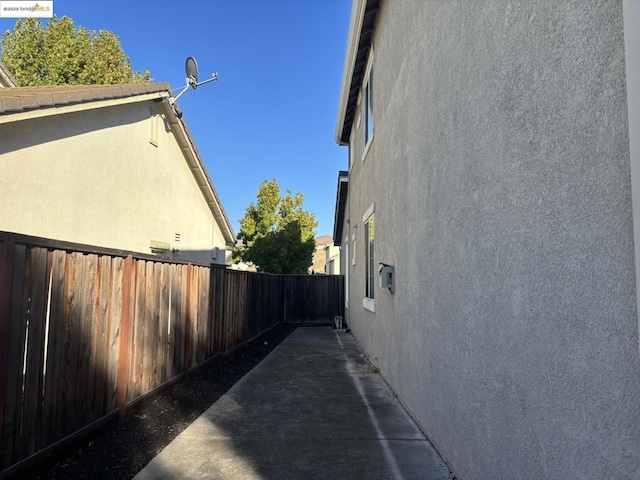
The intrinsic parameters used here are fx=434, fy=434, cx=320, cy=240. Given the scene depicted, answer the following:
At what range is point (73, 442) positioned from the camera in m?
3.67

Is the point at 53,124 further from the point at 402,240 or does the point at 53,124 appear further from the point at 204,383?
the point at 402,240

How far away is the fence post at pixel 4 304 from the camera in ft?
9.50

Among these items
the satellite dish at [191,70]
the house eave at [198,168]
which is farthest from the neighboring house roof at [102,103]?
the satellite dish at [191,70]

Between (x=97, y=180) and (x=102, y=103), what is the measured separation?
162cm

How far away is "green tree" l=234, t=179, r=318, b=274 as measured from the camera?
2016cm

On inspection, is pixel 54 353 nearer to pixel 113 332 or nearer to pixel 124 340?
pixel 113 332

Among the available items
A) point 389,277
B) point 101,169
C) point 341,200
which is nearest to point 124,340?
point 389,277

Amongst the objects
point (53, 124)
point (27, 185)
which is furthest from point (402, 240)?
point (53, 124)

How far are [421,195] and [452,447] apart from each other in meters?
2.27

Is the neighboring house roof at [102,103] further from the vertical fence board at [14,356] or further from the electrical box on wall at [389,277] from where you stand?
the electrical box on wall at [389,277]

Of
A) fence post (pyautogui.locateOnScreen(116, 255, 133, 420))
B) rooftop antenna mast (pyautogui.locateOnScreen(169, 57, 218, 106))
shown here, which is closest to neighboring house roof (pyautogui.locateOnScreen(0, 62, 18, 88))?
rooftop antenna mast (pyautogui.locateOnScreen(169, 57, 218, 106))

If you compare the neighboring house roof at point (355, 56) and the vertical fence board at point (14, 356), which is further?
the neighboring house roof at point (355, 56)

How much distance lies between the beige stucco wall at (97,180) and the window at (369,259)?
19.0 feet

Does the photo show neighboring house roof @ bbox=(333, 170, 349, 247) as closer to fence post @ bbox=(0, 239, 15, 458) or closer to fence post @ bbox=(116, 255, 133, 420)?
fence post @ bbox=(116, 255, 133, 420)
